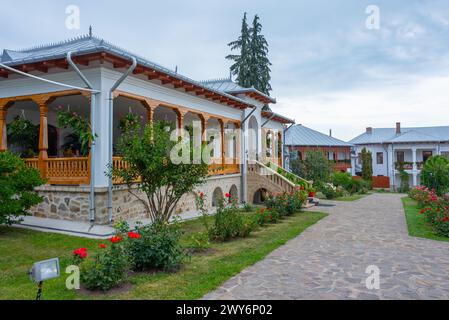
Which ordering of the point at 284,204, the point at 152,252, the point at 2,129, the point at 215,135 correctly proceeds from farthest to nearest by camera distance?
the point at 215,135 → the point at 284,204 → the point at 2,129 → the point at 152,252

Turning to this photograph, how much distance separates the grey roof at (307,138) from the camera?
37812mm

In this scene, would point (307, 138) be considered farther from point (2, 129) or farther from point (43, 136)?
point (2, 129)

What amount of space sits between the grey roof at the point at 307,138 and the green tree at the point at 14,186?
30.0m

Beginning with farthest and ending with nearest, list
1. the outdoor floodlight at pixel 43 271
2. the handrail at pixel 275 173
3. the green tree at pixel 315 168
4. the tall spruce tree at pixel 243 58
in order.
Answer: the tall spruce tree at pixel 243 58, the green tree at pixel 315 168, the handrail at pixel 275 173, the outdoor floodlight at pixel 43 271

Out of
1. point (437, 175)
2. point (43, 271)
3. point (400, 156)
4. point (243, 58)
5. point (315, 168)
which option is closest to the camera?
point (43, 271)

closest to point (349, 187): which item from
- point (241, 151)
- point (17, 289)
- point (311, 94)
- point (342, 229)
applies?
point (311, 94)

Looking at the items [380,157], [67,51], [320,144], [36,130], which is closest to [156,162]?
[67,51]

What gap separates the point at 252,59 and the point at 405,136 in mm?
21905

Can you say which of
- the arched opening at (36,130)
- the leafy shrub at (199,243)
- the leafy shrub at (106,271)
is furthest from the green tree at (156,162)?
the leafy shrub at (106,271)

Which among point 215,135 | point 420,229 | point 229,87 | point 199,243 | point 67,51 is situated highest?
point 229,87

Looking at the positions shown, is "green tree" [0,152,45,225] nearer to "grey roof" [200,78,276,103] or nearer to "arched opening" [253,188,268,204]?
"grey roof" [200,78,276,103]

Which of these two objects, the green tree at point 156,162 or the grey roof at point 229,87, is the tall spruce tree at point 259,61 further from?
the green tree at point 156,162

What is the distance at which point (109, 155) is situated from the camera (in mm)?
9242

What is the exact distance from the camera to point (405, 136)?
41.1m
